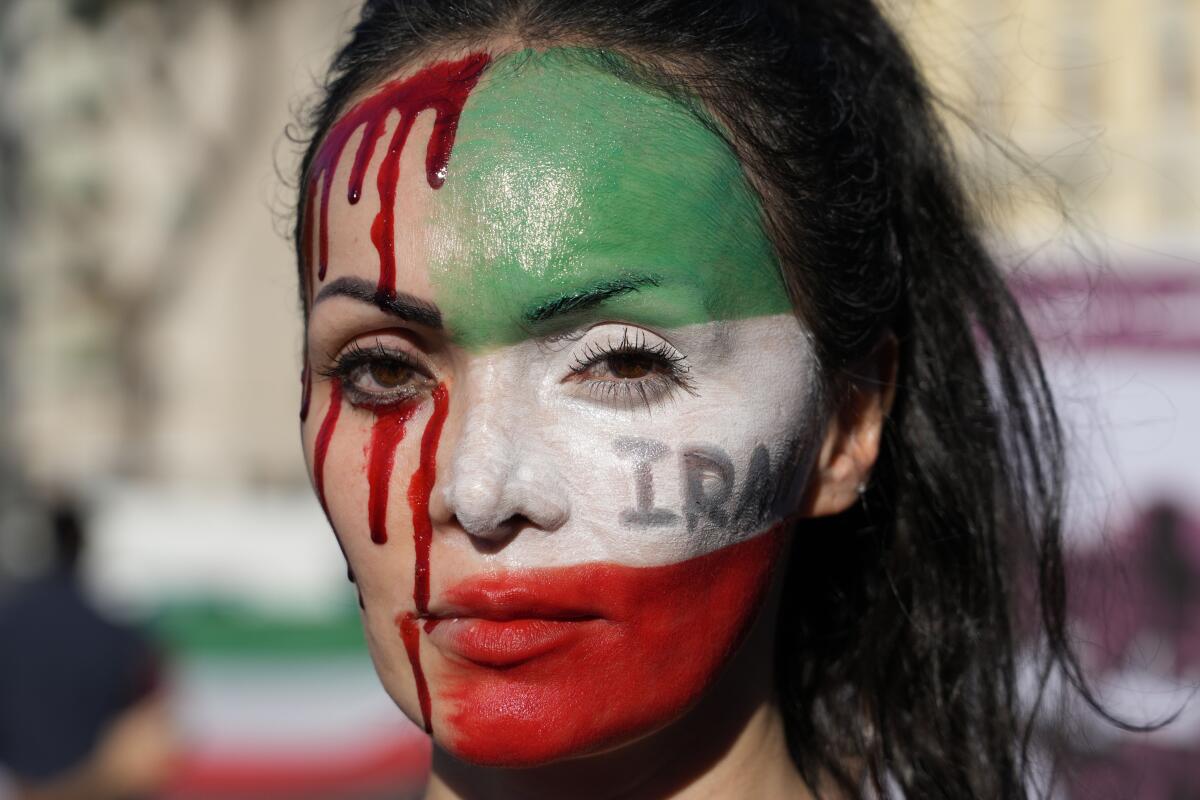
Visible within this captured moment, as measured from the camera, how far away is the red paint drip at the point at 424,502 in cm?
161

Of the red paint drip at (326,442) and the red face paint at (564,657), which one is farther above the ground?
the red paint drip at (326,442)

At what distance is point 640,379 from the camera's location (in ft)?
5.28

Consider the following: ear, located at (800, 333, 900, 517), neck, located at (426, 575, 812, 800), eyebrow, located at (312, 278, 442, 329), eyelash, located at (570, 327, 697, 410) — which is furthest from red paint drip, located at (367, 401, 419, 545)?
ear, located at (800, 333, 900, 517)

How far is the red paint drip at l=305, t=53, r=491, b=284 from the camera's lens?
5.35 feet

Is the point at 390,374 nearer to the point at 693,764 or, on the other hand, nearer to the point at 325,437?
the point at 325,437

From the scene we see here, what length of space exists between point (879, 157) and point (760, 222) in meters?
0.33

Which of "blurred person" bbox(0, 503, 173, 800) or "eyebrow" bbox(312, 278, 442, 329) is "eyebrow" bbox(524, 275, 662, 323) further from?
"blurred person" bbox(0, 503, 173, 800)

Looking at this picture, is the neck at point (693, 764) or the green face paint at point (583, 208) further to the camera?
the neck at point (693, 764)

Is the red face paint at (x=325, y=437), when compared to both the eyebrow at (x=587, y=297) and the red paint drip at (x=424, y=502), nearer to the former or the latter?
the red paint drip at (x=424, y=502)

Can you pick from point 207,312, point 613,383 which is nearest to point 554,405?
point 613,383

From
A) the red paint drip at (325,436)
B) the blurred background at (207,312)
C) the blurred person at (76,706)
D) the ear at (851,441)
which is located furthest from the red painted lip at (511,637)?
the blurred background at (207,312)

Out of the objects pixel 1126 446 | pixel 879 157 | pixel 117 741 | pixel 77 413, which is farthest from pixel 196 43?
pixel 879 157

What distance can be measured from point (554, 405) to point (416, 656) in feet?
1.11

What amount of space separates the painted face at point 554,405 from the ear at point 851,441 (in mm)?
109
